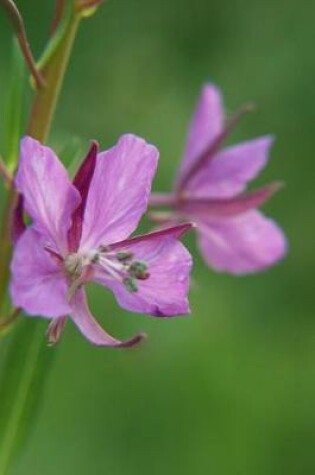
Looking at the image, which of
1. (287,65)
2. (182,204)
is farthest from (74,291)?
(287,65)

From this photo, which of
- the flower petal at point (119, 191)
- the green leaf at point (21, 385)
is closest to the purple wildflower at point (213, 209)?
the green leaf at point (21, 385)

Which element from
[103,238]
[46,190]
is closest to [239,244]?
[103,238]

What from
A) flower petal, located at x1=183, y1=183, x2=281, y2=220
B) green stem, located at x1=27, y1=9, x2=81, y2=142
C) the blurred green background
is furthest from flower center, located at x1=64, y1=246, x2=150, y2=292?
the blurred green background

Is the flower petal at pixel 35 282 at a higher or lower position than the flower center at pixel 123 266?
higher

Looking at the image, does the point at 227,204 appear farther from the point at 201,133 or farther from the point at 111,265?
the point at 111,265

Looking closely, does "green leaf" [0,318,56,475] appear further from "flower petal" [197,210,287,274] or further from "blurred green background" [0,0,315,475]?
"blurred green background" [0,0,315,475]

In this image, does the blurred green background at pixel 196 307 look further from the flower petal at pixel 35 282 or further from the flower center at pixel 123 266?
the flower petal at pixel 35 282
